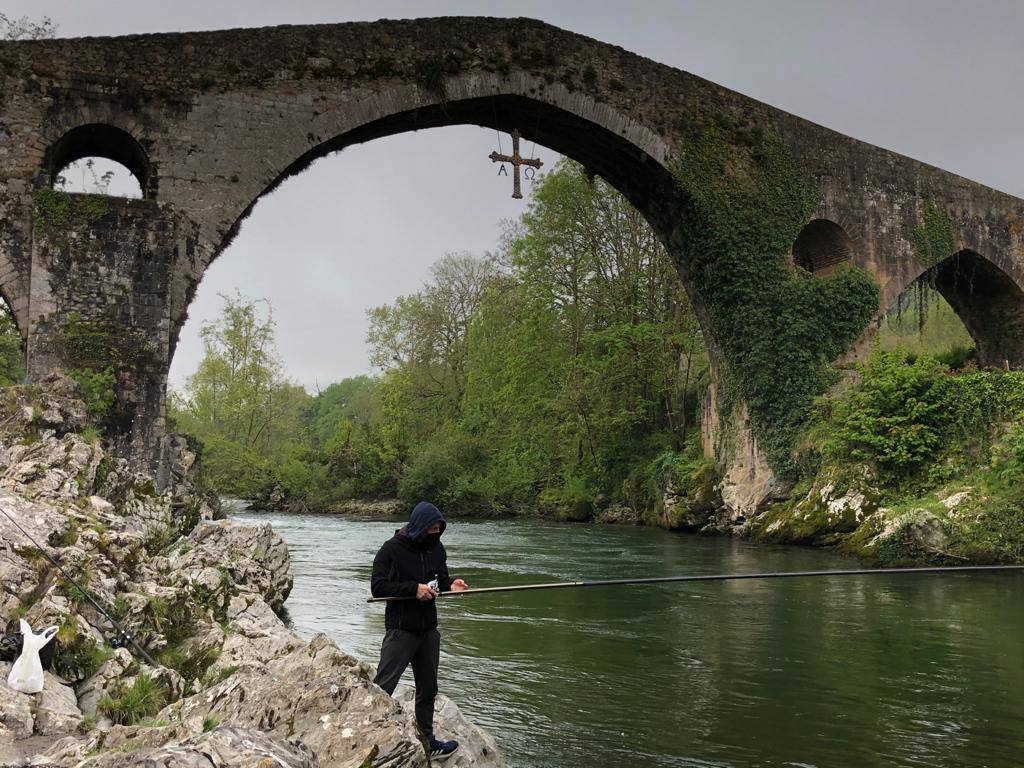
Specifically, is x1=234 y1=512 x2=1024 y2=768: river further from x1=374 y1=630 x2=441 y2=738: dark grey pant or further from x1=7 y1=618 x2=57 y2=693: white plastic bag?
x1=7 y1=618 x2=57 y2=693: white plastic bag

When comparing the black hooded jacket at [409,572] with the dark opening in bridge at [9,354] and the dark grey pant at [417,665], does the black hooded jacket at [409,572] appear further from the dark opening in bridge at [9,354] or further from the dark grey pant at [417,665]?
the dark opening in bridge at [9,354]

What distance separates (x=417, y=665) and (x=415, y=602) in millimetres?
299

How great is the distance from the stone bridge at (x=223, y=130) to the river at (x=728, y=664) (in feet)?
14.5

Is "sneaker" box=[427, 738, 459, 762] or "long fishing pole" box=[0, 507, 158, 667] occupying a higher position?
"long fishing pole" box=[0, 507, 158, 667]

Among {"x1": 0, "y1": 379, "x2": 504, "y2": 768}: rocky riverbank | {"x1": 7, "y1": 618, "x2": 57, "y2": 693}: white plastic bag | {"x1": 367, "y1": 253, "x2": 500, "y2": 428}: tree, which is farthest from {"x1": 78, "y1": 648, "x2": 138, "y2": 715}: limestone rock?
{"x1": 367, "y1": 253, "x2": 500, "y2": 428}: tree

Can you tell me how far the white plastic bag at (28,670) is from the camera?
436cm

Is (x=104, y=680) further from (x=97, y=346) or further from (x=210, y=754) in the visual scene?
(x=97, y=346)

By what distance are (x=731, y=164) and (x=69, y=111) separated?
11446 millimetres

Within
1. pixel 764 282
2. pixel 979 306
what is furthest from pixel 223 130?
pixel 979 306

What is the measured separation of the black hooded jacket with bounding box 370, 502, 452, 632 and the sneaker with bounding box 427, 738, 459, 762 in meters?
0.53

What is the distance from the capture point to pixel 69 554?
607 cm

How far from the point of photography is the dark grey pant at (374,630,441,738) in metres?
4.55

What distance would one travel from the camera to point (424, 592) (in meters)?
4.61

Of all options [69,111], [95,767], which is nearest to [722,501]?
[69,111]
